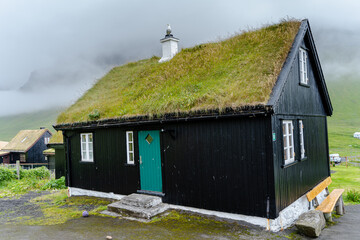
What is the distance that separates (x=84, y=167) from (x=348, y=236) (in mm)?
10292

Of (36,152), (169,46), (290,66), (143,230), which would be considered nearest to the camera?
(143,230)

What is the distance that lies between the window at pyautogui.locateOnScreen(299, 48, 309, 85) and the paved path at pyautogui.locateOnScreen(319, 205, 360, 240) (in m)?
5.05

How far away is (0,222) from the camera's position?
9.01 metres

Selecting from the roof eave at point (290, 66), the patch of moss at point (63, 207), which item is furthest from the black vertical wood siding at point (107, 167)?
the roof eave at point (290, 66)

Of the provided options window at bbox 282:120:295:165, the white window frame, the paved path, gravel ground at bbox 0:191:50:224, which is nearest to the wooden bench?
the paved path

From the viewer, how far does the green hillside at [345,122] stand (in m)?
76.7

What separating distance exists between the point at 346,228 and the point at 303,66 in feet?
19.0

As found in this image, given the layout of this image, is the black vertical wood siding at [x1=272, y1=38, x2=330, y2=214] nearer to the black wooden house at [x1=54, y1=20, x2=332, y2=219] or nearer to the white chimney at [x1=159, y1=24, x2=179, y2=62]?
the black wooden house at [x1=54, y1=20, x2=332, y2=219]

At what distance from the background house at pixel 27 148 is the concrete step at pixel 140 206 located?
3829 cm

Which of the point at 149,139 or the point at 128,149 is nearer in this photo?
the point at 149,139

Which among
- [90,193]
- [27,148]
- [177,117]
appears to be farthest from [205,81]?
[27,148]

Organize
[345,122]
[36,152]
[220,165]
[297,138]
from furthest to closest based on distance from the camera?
[345,122]
[36,152]
[297,138]
[220,165]

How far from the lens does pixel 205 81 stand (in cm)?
975

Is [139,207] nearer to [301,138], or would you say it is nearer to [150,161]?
[150,161]
